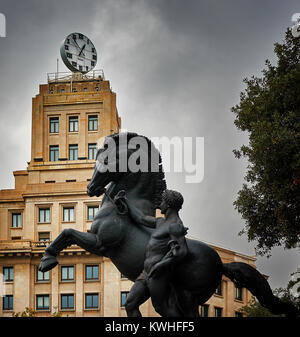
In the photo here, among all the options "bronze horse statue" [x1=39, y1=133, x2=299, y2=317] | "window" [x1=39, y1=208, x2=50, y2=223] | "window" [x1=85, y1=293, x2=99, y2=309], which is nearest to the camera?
"bronze horse statue" [x1=39, y1=133, x2=299, y2=317]

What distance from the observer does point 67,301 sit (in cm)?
6575

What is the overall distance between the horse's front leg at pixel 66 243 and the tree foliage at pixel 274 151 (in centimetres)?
1121

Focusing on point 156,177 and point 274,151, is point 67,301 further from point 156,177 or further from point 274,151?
point 156,177

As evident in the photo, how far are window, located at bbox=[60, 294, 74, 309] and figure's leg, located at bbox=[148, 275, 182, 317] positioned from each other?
56.4m

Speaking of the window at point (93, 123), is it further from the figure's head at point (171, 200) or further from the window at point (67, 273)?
the figure's head at point (171, 200)

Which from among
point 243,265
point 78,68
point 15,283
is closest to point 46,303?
point 15,283

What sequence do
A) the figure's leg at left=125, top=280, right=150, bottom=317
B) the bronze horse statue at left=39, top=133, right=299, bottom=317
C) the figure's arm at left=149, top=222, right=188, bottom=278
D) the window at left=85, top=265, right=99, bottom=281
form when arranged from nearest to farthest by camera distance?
the figure's arm at left=149, top=222, right=188, bottom=278
the figure's leg at left=125, top=280, right=150, bottom=317
the bronze horse statue at left=39, top=133, right=299, bottom=317
the window at left=85, top=265, right=99, bottom=281

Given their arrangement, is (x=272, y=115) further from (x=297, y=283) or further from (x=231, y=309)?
(x=231, y=309)

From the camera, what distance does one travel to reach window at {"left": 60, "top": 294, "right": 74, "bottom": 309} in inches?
2570

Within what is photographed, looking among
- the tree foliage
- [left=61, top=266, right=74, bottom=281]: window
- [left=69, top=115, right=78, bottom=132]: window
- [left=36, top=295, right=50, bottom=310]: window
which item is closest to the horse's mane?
the tree foliage

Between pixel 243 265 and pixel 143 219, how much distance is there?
1.60 metres

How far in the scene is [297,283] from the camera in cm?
2531

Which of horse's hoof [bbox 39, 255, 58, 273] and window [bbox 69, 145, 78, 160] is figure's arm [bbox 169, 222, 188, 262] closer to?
horse's hoof [bbox 39, 255, 58, 273]

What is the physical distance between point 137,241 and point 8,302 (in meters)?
57.8
